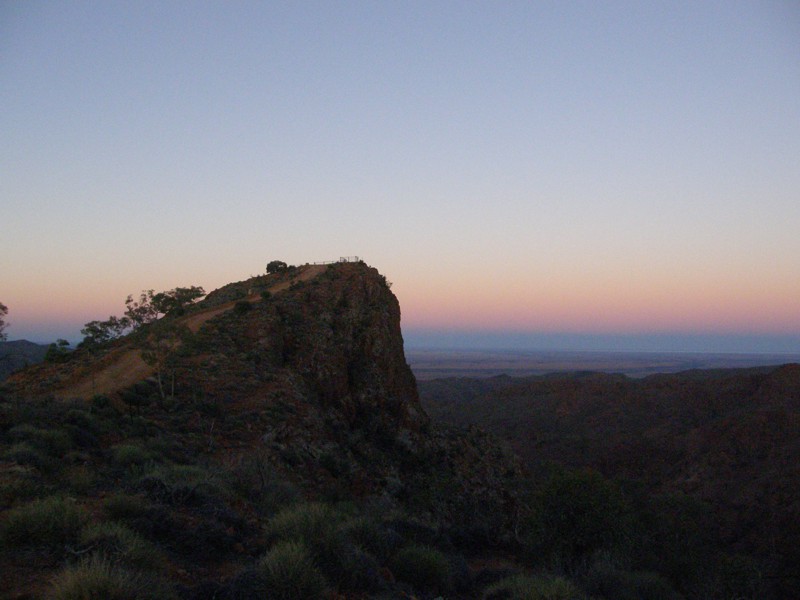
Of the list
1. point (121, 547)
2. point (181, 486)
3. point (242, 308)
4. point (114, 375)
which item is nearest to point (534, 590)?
point (121, 547)

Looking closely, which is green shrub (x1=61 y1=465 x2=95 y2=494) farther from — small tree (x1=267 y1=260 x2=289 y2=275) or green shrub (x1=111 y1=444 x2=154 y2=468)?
small tree (x1=267 y1=260 x2=289 y2=275)

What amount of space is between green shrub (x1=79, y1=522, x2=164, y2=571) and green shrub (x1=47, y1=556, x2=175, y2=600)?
1.86 ft

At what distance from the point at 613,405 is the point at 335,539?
224 feet

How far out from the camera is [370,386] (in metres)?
25.2

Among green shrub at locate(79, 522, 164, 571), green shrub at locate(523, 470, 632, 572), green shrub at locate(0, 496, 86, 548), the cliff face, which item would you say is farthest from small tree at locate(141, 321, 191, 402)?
green shrub at locate(523, 470, 632, 572)

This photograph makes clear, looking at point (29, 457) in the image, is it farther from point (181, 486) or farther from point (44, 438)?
point (181, 486)

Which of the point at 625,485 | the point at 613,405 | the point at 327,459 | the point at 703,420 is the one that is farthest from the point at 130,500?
the point at 613,405

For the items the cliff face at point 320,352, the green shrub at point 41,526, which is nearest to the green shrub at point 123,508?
the green shrub at point 41,526

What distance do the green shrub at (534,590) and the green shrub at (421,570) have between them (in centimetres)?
75

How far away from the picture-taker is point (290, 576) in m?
5.56

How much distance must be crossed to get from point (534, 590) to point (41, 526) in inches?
245

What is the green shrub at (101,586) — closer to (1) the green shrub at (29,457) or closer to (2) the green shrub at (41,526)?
(2) the green shrub at (41,526)

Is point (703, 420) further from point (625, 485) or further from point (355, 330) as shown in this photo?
point (355, 330)

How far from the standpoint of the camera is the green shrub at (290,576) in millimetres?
5490
